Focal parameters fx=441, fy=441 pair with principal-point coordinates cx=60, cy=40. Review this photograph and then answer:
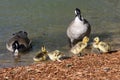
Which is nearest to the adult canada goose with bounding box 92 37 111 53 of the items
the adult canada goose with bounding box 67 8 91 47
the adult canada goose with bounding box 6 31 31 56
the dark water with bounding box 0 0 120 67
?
the dark water with bounding box 0 0 120 67

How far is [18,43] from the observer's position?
11055mm

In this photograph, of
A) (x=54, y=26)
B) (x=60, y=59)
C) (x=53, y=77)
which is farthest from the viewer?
(x=54, y=26)

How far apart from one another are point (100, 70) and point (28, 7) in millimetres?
6615

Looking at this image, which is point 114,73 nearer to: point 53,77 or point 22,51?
point 53,77

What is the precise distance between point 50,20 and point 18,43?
2080 mm

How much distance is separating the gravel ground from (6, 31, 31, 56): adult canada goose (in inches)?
84.9

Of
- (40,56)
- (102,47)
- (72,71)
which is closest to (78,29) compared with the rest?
(102,47)

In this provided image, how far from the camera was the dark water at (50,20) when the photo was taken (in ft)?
36.2

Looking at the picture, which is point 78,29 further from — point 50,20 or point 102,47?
point 102,47

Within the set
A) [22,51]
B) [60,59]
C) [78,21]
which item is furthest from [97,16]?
[60,59]

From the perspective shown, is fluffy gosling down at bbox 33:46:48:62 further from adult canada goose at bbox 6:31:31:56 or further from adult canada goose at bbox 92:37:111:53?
adult canada goose at bbox 92:37:111:53

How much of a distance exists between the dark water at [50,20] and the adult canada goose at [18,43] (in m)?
0.16

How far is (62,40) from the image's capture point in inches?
451

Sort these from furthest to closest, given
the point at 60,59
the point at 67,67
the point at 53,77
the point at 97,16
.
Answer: the point at 97,16
the point at 60,59
the point at 67,67
the point at 53,77
